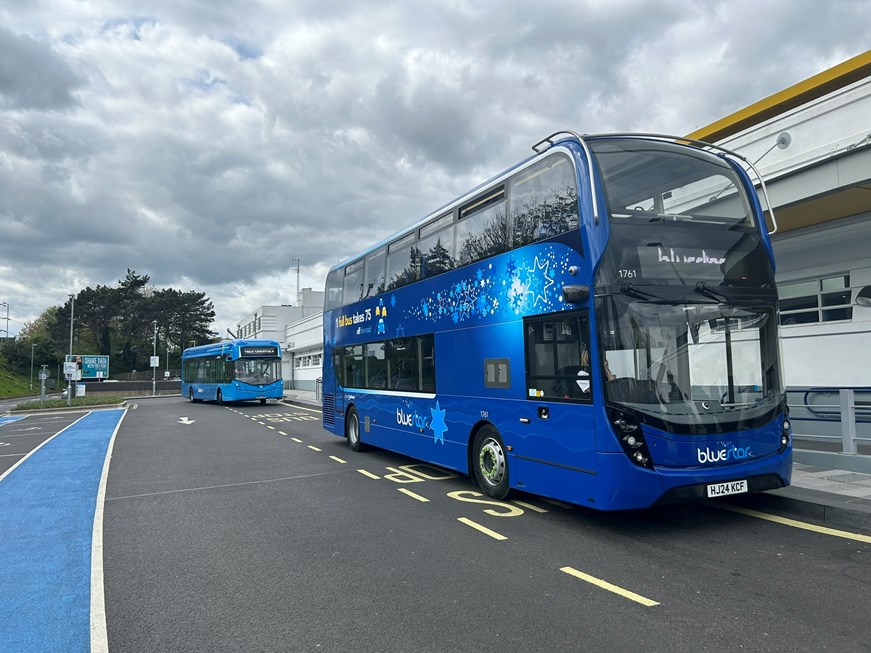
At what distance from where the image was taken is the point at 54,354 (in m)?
78.8

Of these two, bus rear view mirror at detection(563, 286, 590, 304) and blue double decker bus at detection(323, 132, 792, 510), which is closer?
blue double decker bus at detection(323, 132, 792, 510)

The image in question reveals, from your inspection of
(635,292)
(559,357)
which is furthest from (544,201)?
(559,357)

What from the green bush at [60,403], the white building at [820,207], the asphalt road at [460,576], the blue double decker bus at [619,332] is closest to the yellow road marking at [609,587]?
the asphalt road at [460,576]

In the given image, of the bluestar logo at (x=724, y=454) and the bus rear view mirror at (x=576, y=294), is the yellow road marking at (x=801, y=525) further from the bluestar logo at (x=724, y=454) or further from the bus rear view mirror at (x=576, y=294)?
the bus rear view mirror at (x=576, y=294)

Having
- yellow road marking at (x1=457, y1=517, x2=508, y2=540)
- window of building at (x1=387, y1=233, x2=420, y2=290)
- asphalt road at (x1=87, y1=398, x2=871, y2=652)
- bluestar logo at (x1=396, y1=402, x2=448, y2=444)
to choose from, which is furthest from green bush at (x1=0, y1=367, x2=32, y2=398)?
yellow road marking at (x1=457, y1=517, x2=508, y2=540)

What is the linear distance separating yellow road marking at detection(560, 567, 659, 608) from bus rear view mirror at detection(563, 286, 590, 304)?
98.4 inches

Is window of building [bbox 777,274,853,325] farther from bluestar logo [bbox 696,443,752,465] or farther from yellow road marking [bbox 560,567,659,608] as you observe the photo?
yellow road marking [bbox 560,567,659,608]

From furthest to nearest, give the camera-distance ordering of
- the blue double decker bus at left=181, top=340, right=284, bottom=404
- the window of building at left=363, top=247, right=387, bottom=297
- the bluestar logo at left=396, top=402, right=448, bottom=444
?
the blue double decker bus at left=181, top=340, right=284, bottom=404 → the window of building at left=363, top=247, right=387, bottom=297 → the bluestar logo at left=396, top=402, right=448, bottom=444

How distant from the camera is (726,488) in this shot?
5.86m

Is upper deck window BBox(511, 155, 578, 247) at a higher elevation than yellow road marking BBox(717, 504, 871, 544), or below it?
higher

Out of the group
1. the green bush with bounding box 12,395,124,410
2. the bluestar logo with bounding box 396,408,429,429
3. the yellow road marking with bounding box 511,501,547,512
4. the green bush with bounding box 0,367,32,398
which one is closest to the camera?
the yellow road marking with bounding box 511,501,547,512

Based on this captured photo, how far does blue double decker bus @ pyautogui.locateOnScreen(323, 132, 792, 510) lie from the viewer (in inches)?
228

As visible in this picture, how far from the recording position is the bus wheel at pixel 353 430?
42.0 ft

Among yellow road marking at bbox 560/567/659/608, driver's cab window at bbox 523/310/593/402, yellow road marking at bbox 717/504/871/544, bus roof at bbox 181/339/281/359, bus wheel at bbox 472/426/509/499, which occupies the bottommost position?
yellow road marking at bbox 560/567/659/608
